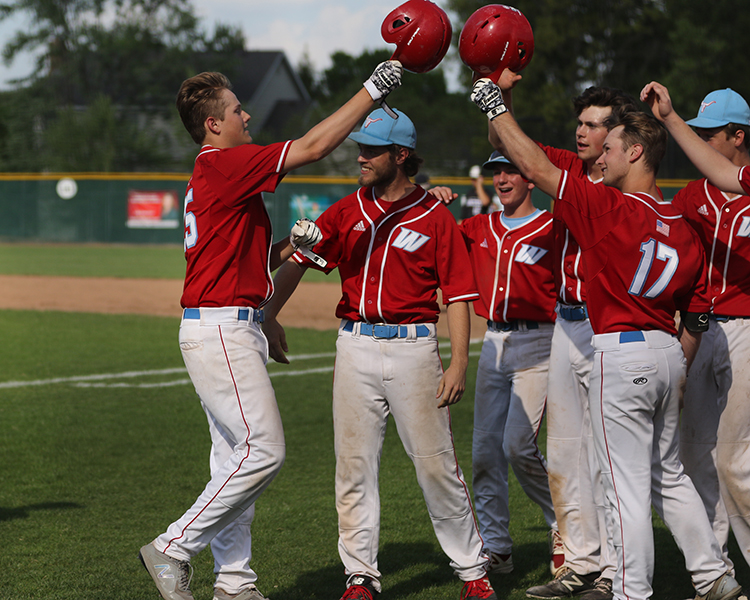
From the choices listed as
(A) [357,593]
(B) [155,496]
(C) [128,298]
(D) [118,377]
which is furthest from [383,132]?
(C) [128,298]

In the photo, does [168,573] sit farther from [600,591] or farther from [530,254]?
[530,254]

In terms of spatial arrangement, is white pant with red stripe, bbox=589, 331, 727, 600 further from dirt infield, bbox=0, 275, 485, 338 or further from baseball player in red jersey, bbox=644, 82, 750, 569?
dirt infield, bbox=0, 275, 485, 338

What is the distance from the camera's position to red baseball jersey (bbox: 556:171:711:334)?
11.7 ft

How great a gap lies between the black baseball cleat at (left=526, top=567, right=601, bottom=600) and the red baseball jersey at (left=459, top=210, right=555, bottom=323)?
1.32 metres

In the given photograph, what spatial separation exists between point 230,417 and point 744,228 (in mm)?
2623

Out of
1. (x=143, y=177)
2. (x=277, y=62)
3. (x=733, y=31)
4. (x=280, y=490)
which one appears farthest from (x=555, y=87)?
(x=280, y=490)

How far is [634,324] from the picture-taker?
366 cm

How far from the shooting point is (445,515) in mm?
4117

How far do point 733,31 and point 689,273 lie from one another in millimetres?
35721

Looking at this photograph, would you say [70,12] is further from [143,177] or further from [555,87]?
[555,87]

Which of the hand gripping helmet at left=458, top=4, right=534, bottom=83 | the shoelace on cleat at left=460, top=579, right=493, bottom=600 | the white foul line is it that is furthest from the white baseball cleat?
the white foul line

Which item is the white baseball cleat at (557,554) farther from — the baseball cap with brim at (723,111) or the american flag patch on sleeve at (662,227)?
the baseball cap with brim at (723,111)

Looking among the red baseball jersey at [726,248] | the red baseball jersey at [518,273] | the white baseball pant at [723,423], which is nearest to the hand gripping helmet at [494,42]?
the red baseball jersey at [518,273]

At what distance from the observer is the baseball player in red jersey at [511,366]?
468 cm
